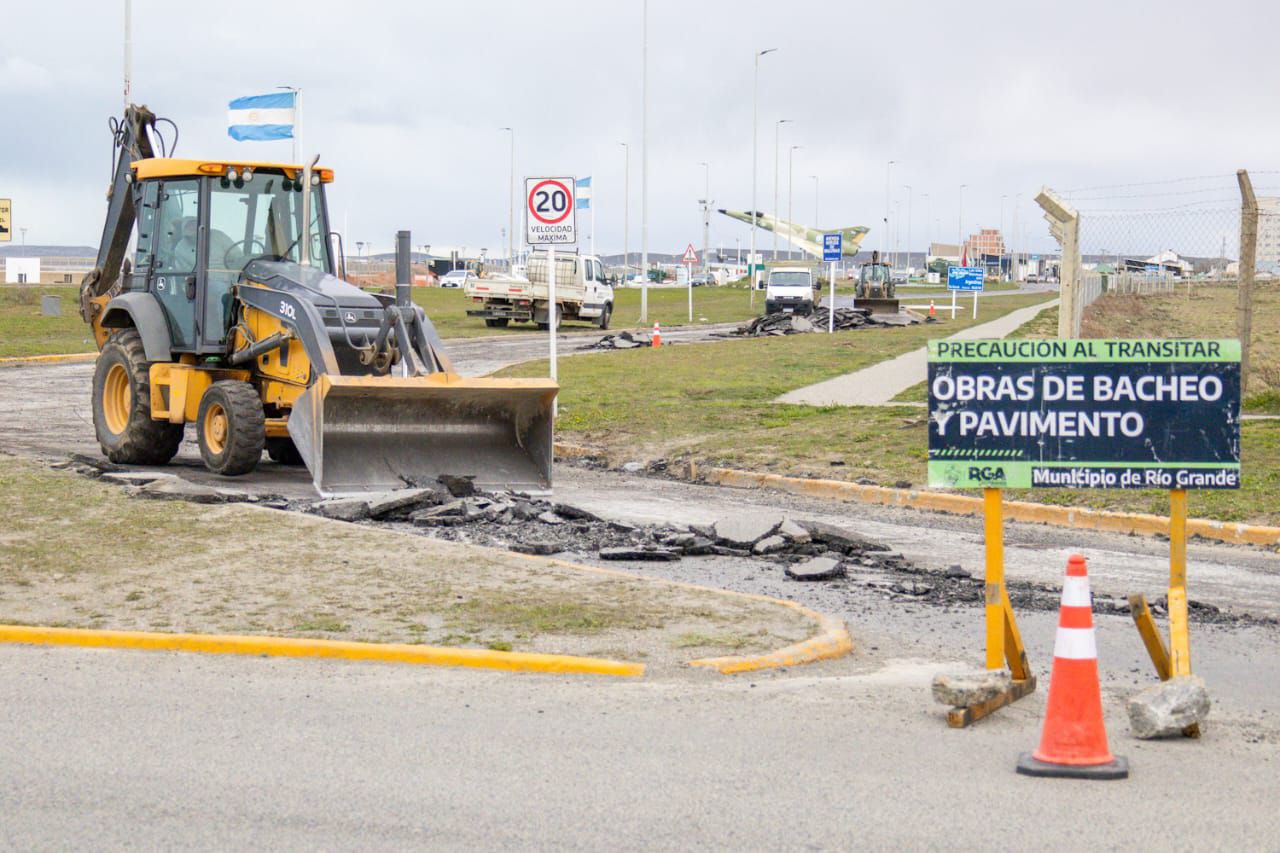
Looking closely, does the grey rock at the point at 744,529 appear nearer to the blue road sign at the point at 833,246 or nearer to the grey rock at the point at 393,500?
the grey rock at the point at 393,500

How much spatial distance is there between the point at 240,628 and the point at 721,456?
9058 mm

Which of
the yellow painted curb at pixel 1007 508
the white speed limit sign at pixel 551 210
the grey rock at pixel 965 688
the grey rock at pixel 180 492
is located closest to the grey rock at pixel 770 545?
the yellow painted curb at pixel 1007 508

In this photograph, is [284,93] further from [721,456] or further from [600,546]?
[600,546]

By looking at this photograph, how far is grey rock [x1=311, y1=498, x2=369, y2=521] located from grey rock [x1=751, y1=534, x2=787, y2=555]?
10.6 ft

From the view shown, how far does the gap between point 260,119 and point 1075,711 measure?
50.2 ft

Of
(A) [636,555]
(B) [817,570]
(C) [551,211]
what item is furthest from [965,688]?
(C) [551,211]

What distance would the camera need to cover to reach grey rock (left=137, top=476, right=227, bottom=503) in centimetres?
1269

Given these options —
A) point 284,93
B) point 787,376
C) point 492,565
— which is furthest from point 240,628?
point 787,376

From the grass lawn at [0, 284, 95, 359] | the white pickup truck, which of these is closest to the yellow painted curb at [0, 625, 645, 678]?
the grass lawn at [0, 284, 95, 359]

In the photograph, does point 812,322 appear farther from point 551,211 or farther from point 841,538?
point 841,538

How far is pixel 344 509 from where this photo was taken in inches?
488

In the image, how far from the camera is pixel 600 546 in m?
11.3

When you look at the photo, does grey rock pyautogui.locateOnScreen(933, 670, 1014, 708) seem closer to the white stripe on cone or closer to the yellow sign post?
the yellow sign post

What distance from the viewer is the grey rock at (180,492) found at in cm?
1269
